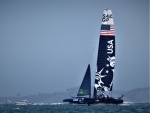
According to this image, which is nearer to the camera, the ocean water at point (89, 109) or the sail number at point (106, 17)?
the ocean water at point (89, 109)

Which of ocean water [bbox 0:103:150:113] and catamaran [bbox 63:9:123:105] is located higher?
catamaran [bbox 63:9:123:105]

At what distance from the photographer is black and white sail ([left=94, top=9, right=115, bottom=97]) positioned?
469 feet

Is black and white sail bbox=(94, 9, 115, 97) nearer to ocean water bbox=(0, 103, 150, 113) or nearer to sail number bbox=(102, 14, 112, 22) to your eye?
sail number bbox=(102, 14, 112, 22)

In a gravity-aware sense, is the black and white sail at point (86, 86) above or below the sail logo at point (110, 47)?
below

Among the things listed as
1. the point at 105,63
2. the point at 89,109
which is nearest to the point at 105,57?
the point at 105,63

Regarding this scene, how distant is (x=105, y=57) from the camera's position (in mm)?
143375

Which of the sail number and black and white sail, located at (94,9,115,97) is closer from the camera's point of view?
black and white sail, located at (94,9,115,97)

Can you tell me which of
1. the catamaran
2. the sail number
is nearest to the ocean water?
the catamaran

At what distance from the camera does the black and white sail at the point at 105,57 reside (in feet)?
469

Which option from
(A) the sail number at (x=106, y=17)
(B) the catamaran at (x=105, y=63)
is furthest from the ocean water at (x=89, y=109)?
(A) the sail number at (x=106, y=17)

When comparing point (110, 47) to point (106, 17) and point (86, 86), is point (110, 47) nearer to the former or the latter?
point (106, 17)

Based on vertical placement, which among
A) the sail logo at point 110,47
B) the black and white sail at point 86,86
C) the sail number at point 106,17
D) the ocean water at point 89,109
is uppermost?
the sail number at point 106,17

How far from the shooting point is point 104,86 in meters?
146

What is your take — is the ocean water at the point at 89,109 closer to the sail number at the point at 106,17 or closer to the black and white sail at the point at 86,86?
the black and white sail at the point at 86,86
